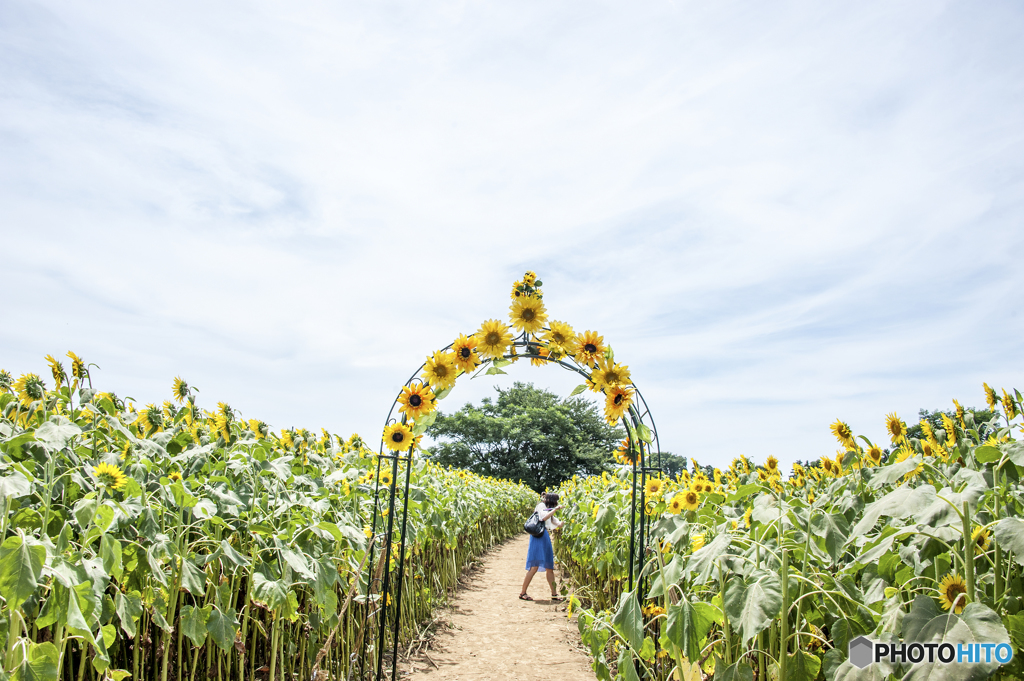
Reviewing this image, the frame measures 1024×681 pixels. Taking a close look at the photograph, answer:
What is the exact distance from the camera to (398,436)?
10.4 feet

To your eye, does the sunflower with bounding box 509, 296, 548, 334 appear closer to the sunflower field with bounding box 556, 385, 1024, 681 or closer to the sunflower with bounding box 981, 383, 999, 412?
the sunflower field with bounding box 556, 385, 1024, 681

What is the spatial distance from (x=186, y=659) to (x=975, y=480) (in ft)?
11.5

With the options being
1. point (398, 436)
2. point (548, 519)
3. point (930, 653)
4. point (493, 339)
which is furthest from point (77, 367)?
point (548, 519)

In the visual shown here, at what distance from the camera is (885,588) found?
1.97m

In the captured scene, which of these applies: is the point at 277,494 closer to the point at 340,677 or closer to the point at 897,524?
the point at 340,677

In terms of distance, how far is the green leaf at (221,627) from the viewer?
8.21 ft

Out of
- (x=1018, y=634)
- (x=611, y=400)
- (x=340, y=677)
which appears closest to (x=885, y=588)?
(x=1018, y=634)

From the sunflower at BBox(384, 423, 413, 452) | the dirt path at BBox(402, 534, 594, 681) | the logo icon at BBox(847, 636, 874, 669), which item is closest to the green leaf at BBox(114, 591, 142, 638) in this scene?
the sunflower at BBox(384, 423, 413, 452)

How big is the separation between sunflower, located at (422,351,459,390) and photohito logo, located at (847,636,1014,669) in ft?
6.50

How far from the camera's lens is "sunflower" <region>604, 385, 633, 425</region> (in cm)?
303

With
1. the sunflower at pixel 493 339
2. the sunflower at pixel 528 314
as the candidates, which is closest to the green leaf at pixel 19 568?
the sunflower at pixel 493 339

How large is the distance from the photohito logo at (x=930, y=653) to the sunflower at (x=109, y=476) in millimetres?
2519

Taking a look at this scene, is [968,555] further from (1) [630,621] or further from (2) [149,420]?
(2) [149,420]

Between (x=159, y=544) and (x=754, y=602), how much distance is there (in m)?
2.08
